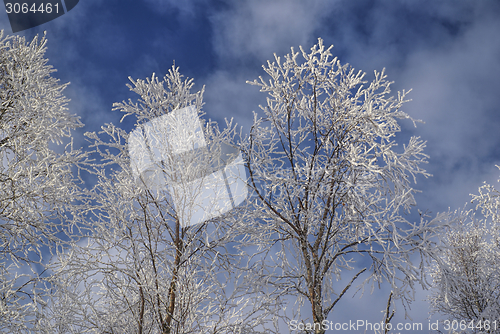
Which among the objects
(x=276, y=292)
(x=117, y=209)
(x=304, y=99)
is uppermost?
(x=304, y=99)

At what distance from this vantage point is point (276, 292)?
569 centimetres

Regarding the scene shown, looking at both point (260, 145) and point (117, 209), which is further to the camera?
point (260, 145)

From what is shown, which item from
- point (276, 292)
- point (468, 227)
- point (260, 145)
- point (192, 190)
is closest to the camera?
point (192, 190)

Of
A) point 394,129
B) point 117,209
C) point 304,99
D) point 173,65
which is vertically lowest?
point 117,209

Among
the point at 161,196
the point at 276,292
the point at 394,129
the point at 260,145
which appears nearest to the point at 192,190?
the point at 161,196

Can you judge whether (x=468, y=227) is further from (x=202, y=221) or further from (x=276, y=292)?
(x=202, y=221)

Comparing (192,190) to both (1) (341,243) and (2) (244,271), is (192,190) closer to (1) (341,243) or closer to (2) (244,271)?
(2) (244,271)

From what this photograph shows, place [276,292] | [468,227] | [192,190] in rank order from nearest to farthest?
1. [192,190]
2. [276,292]
3. [468,227]

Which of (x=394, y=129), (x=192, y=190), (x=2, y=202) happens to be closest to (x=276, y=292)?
(x=192, y=190)

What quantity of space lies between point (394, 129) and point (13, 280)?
25.6ft

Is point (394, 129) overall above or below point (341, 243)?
above

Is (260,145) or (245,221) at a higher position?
(260,145)

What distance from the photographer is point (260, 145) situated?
6105 millimetres

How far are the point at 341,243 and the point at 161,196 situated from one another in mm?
3325
